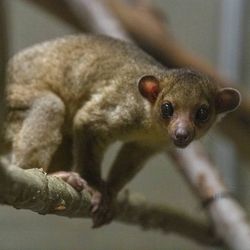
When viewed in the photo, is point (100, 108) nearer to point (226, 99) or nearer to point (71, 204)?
point (226, 99)

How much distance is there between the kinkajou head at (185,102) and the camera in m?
3.44

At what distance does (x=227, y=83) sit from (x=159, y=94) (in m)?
2.40

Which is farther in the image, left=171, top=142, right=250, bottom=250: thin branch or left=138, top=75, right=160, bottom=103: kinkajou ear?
left=171, top=142, right=250, bottom=250: thin branch

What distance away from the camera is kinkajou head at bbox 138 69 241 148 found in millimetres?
3443

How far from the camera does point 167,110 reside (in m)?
3.62

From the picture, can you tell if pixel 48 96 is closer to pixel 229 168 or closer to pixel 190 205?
pixel 229 168

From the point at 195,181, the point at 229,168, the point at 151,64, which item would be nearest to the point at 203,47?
the point at 229,168

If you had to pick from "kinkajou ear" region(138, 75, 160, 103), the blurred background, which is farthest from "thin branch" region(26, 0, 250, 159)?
"kinkajou ear" region(138, 75, 160, 103)

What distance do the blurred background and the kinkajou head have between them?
3.90 m

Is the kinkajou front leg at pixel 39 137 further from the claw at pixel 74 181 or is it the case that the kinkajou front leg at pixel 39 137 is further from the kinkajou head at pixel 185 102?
the kinkajou head at pixel 185 102

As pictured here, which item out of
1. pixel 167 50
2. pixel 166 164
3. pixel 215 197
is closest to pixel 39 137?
pixel 215 197

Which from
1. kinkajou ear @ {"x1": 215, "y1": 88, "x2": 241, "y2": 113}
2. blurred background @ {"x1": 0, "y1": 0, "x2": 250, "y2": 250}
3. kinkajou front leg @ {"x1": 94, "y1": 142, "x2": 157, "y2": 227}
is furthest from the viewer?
blurred background @ {"x1": 0, "y1": 0, "x2": 250, "y2": 250}

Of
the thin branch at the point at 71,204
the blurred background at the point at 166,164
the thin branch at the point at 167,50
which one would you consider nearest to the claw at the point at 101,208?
the thin branch at the point at 71,204

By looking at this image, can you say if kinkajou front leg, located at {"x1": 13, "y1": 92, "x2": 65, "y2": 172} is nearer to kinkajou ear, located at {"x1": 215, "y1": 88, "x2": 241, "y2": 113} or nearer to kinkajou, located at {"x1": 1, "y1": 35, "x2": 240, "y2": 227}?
kinkajou, located at {"x1": 1, "y1": 35, "x2": 240, "y2": 227}
